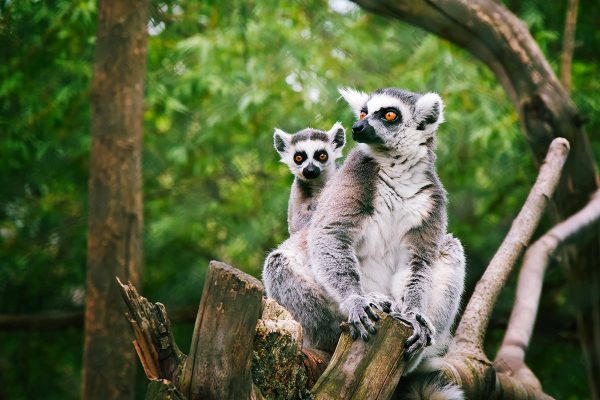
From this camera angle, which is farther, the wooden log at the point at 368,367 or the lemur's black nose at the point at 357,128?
the lemur's black nose at the point at 357,128

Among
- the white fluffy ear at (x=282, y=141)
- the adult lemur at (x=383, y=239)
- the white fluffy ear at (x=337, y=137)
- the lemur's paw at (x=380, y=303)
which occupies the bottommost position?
the lemur's paw at (x=380, y=303)

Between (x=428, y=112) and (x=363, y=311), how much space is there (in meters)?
1.53

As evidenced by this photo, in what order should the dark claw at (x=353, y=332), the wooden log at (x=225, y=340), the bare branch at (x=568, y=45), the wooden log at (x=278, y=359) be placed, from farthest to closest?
the bare branch at (x=568, y=45) < the dark claw at (x=353, y=332) < the wooden log at (x=278, y=359) < the wooden log at (x=225, y=340)

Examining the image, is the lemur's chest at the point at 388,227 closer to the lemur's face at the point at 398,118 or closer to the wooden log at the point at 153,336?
the lemur's face at the point at 398,118

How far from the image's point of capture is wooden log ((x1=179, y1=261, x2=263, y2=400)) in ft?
8.18

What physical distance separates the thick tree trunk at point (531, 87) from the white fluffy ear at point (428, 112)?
1538mm

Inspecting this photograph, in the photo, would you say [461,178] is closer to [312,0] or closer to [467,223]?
[467,223]

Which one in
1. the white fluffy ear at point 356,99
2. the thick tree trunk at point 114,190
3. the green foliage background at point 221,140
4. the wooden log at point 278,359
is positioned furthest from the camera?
the green foliage background at point 221,140

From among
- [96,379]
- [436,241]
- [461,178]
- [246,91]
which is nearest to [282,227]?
[246,91]

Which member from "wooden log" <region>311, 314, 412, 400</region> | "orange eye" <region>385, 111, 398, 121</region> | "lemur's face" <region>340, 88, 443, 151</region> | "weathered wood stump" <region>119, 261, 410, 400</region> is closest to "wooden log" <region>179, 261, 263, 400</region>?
"weathered wood stump" <region>119, 261, 410, 400</region>

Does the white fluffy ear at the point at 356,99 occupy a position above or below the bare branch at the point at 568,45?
below

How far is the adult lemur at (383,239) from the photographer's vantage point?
378cm

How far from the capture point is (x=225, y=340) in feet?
8.19

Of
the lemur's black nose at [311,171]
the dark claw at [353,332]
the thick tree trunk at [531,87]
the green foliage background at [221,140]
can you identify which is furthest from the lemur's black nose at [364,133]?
the green foliage background at [221,140]
